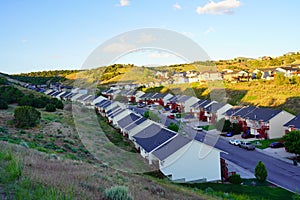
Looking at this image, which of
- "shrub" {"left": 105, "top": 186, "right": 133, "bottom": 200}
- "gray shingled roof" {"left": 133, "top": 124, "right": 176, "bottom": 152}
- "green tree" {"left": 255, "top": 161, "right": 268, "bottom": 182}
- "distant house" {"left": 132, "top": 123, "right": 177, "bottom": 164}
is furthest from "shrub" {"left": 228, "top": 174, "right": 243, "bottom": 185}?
"shrub" {"left": 105, "top": 186, "right": 133, "bottom": 200}

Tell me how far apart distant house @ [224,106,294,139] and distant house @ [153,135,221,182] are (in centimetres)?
1577

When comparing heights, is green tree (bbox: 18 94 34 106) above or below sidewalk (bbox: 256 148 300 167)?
above

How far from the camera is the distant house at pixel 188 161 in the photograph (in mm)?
19359

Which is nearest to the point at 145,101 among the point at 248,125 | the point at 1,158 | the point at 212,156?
the point at 248,125

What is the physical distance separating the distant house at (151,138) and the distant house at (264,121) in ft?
48.9

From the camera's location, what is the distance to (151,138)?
2408 centimetres

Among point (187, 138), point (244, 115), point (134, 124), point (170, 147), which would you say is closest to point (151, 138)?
point (187, 138)

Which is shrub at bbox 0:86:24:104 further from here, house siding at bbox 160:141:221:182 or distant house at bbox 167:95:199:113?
distant house at bbox 167:95:199:113

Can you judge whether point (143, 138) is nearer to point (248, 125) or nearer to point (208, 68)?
point (248, 125)

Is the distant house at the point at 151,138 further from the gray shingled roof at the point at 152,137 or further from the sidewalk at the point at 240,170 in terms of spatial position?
the sidewalk at the point at 240,170

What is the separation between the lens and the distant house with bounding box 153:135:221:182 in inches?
762

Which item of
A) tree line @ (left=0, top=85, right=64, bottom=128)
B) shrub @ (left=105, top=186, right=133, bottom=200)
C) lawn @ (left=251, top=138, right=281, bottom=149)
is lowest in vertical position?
lawn @ (left=251, top=138, right=281, bottom=149)

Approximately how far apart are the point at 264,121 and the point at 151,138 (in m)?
16.8

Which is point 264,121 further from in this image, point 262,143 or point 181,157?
point 181,157
